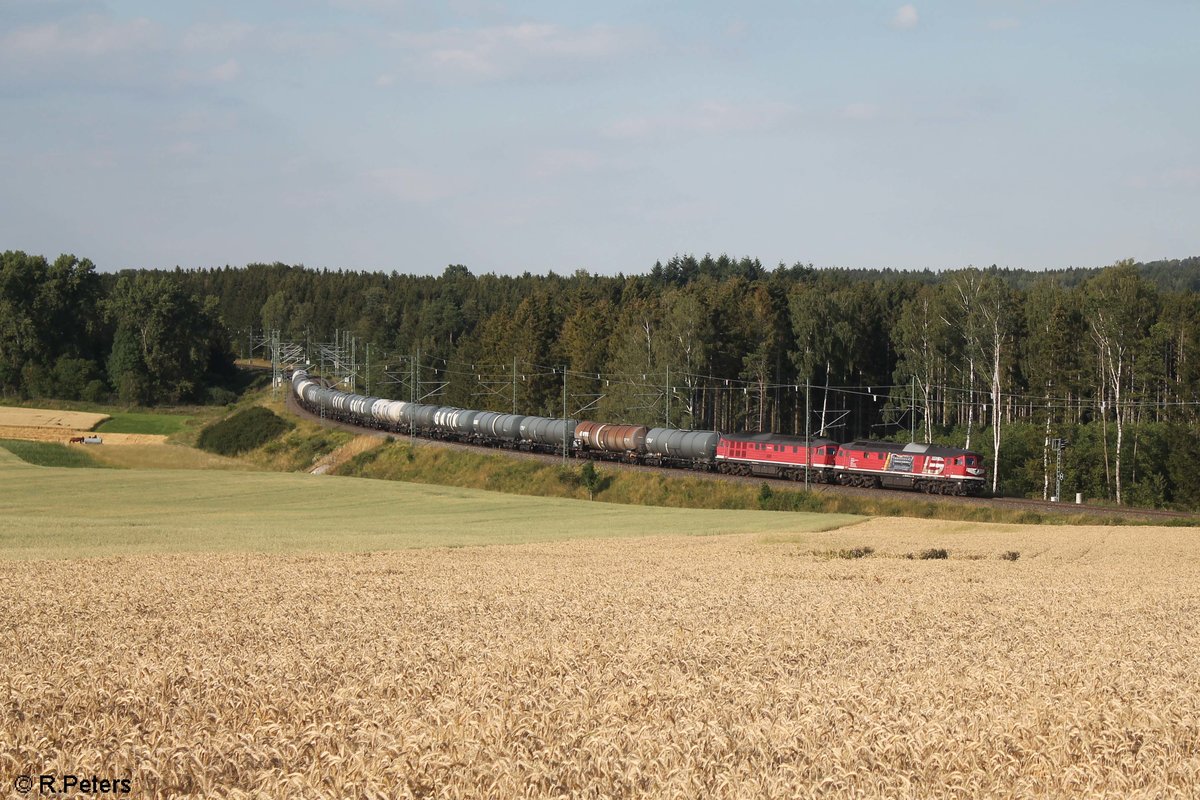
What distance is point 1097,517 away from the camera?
2245 inches

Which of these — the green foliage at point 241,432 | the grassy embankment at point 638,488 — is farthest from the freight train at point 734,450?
the green foliage at point 241,432

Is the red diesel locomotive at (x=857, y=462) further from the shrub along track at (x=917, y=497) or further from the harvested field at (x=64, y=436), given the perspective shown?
the harvested field at (x=64, y=436)

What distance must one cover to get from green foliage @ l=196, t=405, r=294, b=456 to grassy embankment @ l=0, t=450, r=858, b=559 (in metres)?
30.2

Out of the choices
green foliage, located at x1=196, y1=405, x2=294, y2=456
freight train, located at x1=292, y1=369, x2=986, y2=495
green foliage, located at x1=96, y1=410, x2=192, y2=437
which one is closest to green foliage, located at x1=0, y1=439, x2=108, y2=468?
green foliage, located at x1=196, y1=405, x2=294, y2=456

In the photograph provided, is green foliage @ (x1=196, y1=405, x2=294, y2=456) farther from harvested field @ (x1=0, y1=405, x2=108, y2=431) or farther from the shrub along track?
the shrub along track

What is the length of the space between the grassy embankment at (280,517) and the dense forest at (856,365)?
51.2 ft

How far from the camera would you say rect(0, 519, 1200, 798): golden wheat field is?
9125 mm

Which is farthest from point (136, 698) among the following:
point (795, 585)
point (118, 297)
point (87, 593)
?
point (118, 297)

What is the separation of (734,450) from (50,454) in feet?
178

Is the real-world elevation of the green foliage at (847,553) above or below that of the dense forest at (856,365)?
below

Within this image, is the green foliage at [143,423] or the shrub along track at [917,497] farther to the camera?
the green foliage at [143,423]

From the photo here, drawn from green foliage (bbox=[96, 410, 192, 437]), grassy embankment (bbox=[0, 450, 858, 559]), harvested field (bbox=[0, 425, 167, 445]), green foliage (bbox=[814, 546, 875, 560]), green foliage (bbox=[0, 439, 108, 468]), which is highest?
green foliage (bbox=[96, 410, 192, 437])

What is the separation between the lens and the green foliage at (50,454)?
85.3 meters

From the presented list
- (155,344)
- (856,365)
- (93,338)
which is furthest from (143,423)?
(856,365)
